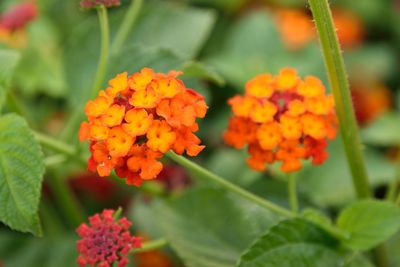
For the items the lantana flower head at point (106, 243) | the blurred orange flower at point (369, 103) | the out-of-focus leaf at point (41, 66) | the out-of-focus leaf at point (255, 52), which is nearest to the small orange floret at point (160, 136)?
the lantana flower head at point (106, 243)

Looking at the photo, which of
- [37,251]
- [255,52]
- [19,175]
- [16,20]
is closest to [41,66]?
[16,20]

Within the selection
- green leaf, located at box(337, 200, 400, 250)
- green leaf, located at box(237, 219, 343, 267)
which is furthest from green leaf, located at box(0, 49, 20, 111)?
green leaf, located at box(337, 200, 400, 250)

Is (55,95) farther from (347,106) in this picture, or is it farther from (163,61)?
(347,106)

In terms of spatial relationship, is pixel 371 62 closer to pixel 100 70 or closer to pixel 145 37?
pixel 145 37

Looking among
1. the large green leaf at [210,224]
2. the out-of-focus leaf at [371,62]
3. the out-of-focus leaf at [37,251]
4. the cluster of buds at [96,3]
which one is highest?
the cluster of buds at [96,3]

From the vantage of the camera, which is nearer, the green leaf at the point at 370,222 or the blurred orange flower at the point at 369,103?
the green leaf at the point at 370,222

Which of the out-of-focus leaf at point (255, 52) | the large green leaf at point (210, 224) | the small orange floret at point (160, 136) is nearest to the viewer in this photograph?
the small orange floret at point (160, 136)

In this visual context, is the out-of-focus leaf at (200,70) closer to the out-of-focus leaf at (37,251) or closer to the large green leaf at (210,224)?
the large green leaf at (210,224)
